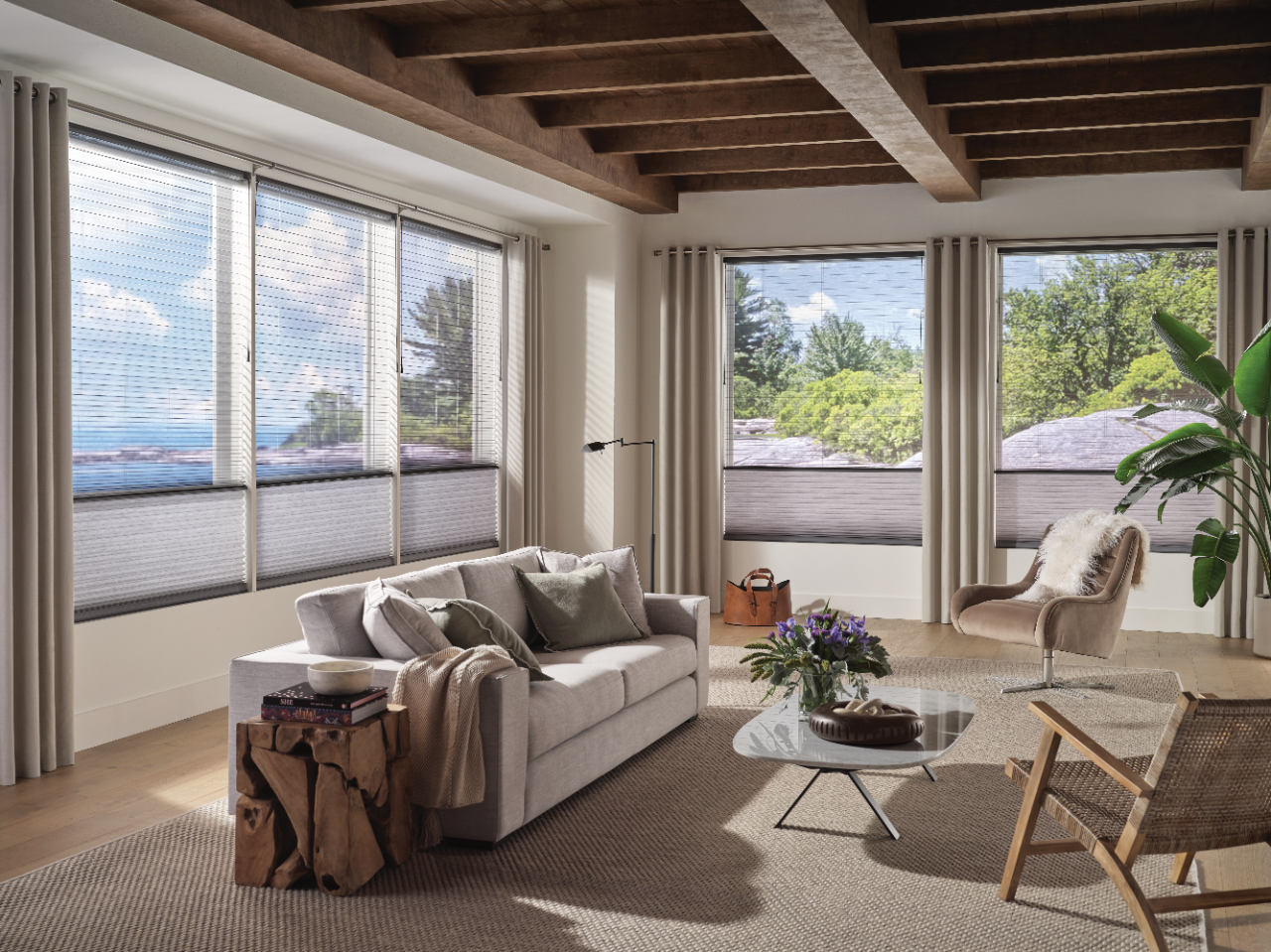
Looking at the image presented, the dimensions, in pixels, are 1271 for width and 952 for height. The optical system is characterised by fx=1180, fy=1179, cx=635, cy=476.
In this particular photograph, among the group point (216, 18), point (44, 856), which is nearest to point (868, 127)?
point (216, 18)

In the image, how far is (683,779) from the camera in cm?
433

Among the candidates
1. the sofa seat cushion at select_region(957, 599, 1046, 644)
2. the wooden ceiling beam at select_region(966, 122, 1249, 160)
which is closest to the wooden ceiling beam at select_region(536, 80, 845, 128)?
the wooden ceiling beam at select_region(966, 122, 1249, 160)

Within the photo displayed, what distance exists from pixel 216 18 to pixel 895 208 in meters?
4.89

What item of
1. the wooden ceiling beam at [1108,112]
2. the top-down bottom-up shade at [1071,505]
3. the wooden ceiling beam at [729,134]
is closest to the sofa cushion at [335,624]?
the wooden ceiling beam at [729,134]

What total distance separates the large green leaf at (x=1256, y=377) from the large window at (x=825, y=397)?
7.07 ft

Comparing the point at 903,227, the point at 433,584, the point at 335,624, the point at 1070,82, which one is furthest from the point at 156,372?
the point at 903,227

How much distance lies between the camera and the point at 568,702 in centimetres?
394

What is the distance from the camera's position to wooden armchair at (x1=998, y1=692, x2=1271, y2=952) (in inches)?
105

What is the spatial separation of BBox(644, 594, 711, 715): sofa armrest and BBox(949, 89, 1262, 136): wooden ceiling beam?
3.08 metres

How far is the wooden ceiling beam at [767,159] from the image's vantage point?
7.12m

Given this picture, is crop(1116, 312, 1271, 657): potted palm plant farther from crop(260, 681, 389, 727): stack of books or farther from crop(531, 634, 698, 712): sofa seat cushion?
crop(260, 681, 389, 727): stack of books

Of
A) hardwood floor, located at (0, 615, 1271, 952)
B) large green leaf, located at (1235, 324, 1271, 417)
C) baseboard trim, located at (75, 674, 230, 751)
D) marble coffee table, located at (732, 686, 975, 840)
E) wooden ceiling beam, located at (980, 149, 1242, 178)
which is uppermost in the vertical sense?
wooden ceiling beam, located at (980, 149, 1242, 178)

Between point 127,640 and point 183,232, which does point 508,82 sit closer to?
point 183,232

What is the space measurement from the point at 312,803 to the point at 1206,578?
5.27 m
